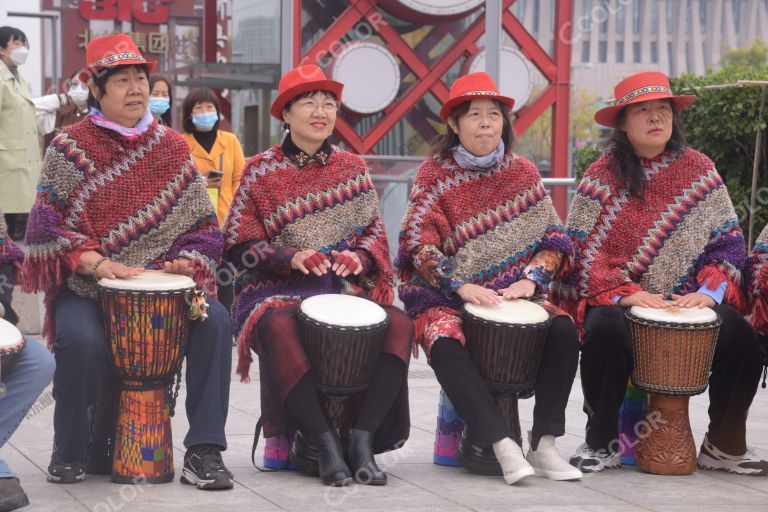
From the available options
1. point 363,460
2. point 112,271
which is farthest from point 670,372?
point 112,271

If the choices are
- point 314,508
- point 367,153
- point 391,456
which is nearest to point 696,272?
point 391,456

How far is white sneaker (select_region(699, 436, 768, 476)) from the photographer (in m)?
5.08

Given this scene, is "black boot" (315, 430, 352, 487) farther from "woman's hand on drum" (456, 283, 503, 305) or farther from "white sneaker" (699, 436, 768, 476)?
"white sneaker" (699, 436, 768, 476)

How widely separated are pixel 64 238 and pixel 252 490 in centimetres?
114

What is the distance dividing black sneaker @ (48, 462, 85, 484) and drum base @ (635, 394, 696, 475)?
222 centimetres

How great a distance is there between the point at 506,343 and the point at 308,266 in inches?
31.8

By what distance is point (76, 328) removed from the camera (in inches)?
178

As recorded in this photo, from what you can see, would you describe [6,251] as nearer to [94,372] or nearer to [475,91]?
[94,372]

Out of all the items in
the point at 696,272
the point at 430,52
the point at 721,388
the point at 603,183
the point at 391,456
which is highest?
the point at 430,52

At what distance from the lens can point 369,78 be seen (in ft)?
41.4

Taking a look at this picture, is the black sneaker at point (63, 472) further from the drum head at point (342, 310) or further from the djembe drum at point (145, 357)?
the drum head at point (342, 310)

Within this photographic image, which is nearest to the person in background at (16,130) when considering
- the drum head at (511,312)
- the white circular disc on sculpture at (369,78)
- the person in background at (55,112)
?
the person in background at (55,112)

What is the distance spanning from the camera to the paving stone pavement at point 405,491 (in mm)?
4336

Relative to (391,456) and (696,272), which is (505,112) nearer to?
(696,272)
